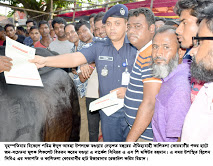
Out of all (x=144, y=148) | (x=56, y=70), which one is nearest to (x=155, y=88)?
(x=144, y=148)

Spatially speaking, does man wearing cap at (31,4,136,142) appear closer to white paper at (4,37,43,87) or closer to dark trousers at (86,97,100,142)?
white paper at (4,37,43,87)

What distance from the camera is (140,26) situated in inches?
83.2

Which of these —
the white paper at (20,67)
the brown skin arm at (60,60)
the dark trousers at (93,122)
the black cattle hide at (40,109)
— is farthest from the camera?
the dark trousers at (93,122)

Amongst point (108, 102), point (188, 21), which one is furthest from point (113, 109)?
point (188, 21)

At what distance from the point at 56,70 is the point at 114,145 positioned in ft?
3.71

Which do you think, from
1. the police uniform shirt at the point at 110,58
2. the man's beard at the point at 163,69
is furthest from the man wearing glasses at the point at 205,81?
the police uniform shirt at the point at 110,58

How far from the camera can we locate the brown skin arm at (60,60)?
6.48 ft

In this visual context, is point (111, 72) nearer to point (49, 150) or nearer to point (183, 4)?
point (183, 4)

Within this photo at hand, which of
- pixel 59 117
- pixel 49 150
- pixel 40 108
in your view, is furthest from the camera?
pixel 59 117

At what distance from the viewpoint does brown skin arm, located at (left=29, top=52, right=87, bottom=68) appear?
1975mm

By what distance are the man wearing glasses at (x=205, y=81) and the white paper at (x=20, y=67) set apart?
3.76ft

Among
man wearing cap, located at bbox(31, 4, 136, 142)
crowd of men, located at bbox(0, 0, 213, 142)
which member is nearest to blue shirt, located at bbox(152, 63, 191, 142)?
crowd of men, located at bbox(0, 0, 213, 142)

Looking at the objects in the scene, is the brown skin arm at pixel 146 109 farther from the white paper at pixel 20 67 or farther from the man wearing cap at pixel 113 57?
the white paper at pixel 20 67

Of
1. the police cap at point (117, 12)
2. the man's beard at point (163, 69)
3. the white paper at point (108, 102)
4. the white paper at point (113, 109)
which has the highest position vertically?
the police cap at point (117, 12)
